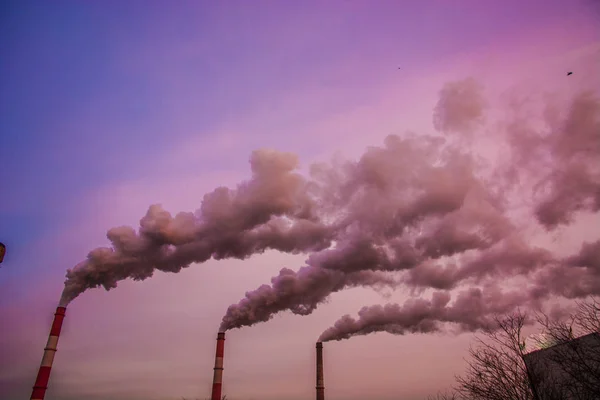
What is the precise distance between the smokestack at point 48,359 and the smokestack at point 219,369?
30.0 feet

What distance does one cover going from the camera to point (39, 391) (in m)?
19.8

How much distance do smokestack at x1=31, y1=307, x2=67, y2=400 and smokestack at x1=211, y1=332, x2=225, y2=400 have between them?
30.0 ft

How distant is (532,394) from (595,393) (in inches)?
97.4

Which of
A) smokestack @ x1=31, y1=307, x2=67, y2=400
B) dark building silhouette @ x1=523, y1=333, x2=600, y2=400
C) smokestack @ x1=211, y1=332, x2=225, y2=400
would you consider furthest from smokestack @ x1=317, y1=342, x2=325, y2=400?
smokestack @ x1=31, y1=307, x2=67, y2=400

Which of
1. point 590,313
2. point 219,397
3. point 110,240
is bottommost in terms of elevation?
point 219,397

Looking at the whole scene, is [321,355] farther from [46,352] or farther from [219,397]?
[46,352]

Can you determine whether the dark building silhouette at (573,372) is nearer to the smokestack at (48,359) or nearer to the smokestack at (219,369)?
the smokestack at (219,369)

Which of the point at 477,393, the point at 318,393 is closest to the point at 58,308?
the point at 318,393

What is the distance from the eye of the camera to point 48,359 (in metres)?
20.9

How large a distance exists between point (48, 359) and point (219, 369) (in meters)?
9.67

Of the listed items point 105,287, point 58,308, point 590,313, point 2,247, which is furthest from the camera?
point 105,287

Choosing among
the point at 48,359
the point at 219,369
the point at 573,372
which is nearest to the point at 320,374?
the point at 219,369

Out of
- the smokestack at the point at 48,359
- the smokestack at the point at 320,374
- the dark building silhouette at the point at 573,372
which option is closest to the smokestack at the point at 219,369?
the smokestack at the point at 320,374

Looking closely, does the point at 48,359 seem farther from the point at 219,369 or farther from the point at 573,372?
the point at 573,372
